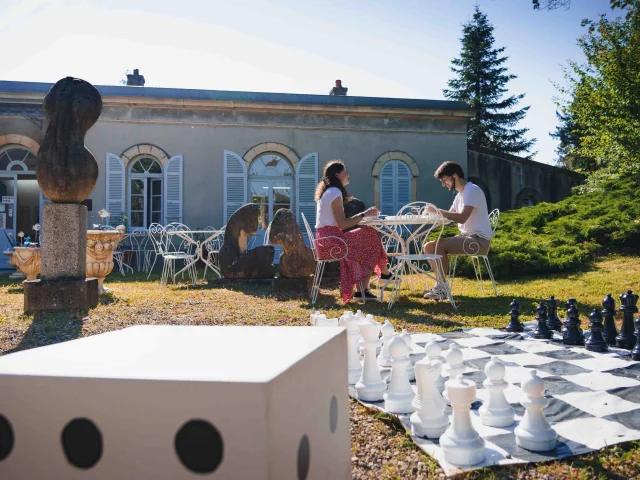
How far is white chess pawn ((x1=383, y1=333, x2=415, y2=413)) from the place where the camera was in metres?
2.49

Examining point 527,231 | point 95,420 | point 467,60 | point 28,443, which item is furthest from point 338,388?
point 467,60

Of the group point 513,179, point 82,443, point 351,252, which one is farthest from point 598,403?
point 513,179

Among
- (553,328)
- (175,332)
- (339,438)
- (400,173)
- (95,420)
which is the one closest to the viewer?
(95,420)

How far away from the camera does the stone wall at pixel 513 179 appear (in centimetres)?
1562

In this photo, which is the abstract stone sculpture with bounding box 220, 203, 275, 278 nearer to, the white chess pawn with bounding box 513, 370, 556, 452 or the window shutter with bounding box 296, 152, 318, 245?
the window shutter with bounding box 296, 152, 318, 245

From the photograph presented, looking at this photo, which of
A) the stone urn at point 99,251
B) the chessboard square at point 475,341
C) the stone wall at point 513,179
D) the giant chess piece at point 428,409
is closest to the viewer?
the giant chess piece at point 428,409

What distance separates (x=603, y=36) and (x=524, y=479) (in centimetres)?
1426

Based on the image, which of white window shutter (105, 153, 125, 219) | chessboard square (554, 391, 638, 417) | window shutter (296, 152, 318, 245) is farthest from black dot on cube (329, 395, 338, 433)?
white window shutter (105, 153, 125, 219)

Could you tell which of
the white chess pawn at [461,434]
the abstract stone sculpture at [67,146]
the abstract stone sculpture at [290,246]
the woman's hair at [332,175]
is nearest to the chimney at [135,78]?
the abstract stone sculpture at [67,146]

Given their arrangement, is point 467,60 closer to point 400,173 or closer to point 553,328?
point 400,173

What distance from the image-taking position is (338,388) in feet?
4.91

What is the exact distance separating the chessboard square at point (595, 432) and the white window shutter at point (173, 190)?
11647mm

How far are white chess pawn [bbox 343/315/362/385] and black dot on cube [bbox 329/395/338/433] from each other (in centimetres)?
137

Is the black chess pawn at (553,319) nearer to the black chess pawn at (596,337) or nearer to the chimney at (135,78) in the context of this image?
the black chess pawn at (596,337)
